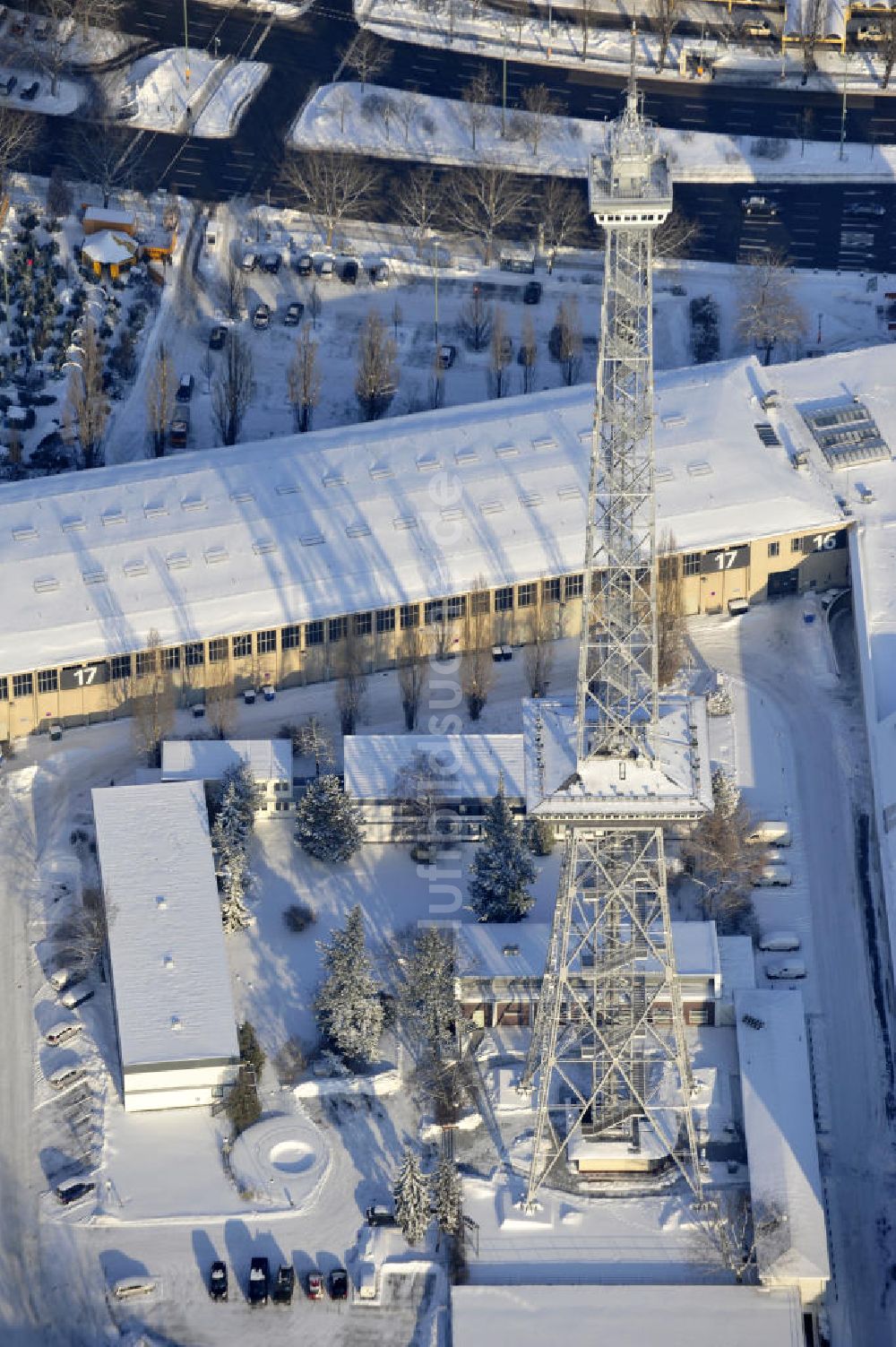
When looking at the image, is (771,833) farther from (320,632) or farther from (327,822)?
(320,632)

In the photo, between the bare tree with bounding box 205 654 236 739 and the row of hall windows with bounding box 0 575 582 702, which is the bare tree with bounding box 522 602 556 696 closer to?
the row of hall windows with bounding box 0 575 582 702

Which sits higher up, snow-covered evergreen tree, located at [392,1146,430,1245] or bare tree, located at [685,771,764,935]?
bare tree, located at [685,771,764,935]

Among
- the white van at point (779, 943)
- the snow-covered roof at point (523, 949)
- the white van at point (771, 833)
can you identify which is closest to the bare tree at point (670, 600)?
the white van at point (771, 833)

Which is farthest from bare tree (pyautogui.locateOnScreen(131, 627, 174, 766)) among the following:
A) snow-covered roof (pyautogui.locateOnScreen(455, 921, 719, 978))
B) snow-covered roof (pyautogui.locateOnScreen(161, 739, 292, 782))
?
snow-covered roof (pyautogui.locateOnScreen(455, 921, 719, 978))

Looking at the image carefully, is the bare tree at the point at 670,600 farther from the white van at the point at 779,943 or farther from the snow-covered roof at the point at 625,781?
the snow-covered roof at the point at 625,781

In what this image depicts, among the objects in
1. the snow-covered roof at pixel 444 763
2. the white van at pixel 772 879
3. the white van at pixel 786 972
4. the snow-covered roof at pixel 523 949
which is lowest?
the white van at pixel 786 972

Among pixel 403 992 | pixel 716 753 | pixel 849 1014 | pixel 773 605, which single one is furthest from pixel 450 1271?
pixel 773 605
